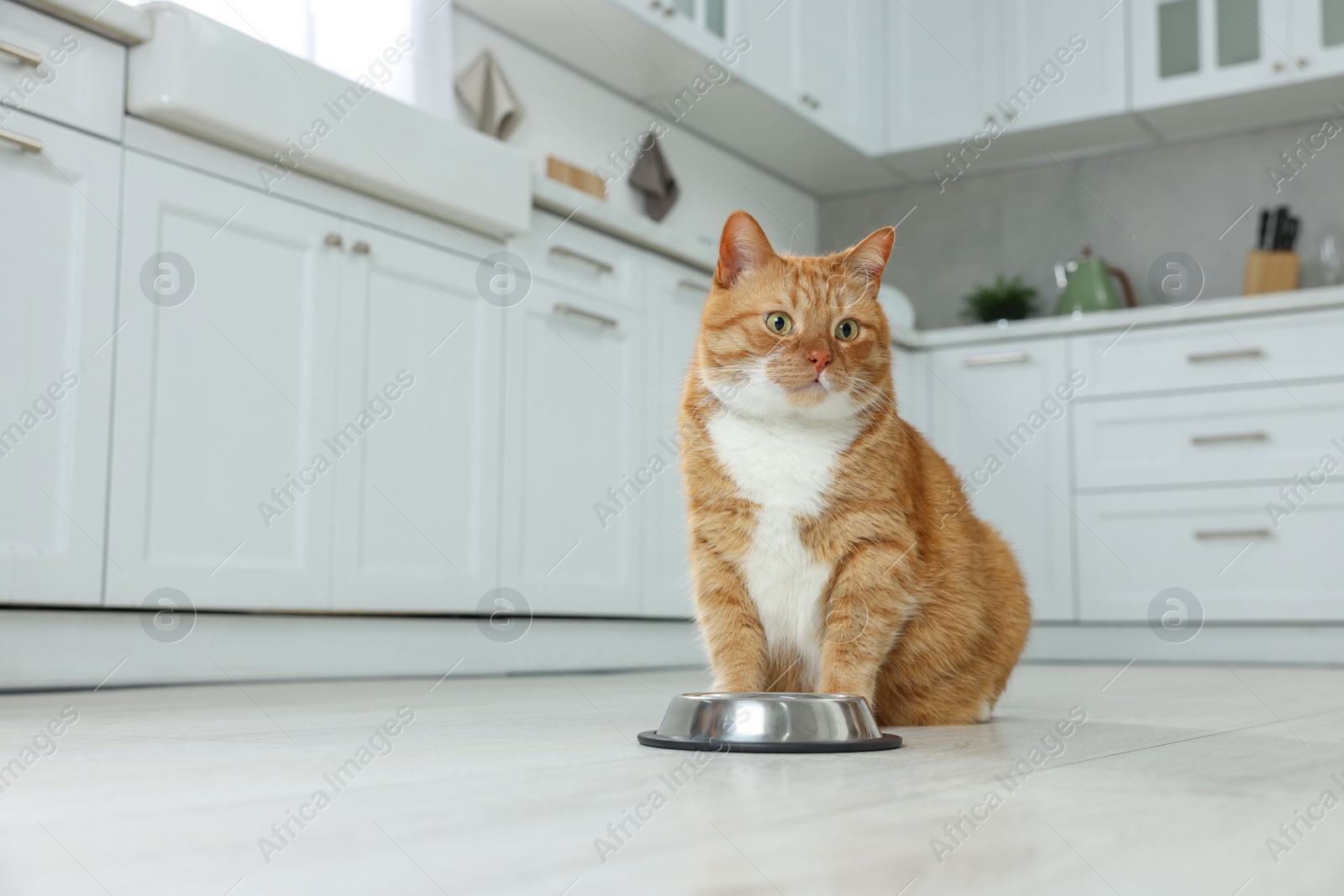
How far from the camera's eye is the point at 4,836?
0.66 m

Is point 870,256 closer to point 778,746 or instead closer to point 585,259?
point 778,746

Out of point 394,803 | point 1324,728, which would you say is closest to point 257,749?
point 394,803

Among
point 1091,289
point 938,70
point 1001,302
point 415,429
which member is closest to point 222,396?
point 415,429

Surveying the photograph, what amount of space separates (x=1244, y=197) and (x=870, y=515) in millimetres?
→ 3609

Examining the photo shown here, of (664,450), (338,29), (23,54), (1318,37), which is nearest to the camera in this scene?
(23,54)

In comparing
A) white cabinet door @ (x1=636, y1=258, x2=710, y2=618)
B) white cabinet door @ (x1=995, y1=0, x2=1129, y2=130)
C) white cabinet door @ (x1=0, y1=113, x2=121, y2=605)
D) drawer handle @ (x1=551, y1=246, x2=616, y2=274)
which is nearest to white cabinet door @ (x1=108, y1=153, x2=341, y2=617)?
white cabinet door @ (x1=0, y1=113, x2=121, y2=605)

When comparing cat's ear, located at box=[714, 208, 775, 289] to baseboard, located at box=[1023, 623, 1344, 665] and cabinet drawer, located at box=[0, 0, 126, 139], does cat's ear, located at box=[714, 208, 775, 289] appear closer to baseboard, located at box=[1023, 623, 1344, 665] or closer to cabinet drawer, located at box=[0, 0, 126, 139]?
cabinet drawer, located at box=[0, 0, 126, 139]

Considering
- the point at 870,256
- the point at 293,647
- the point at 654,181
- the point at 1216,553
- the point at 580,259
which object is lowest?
the point at 293,647

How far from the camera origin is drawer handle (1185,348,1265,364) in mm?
3494

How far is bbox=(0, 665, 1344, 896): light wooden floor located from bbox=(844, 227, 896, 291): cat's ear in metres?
0.49

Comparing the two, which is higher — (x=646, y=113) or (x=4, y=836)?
(x=646, y=113)

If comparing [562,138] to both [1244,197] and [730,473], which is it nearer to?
[1244,197]

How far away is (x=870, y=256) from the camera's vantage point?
1.29 meters

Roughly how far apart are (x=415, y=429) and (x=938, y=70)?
2870mm
